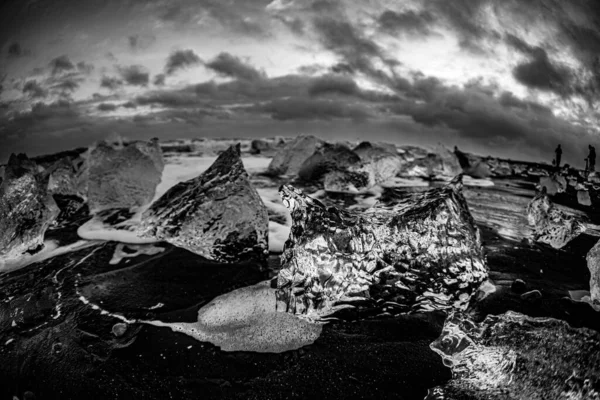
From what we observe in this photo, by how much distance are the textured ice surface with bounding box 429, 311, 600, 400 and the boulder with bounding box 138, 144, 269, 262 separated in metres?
1.61

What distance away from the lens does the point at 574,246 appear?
9.77 ft

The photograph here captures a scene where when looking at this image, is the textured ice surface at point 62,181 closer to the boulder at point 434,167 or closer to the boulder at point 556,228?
the boulder at point 556,228

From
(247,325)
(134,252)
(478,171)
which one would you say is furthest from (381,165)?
(247,325)

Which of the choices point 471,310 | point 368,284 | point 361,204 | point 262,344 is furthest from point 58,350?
point 361,204

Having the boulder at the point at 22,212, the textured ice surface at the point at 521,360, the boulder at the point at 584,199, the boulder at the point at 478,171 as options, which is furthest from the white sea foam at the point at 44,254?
the boulder at the point at 478,171

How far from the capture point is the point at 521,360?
1280 millimetres

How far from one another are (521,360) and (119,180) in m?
4.63

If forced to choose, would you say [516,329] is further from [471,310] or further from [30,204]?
[30,204]

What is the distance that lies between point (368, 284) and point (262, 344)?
26.7 inches

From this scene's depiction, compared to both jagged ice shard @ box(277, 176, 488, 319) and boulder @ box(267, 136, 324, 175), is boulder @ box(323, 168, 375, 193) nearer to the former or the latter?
boulder @ box(267, 136, 324, 175)

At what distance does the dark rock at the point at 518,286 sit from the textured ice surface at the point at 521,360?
0.79 metres

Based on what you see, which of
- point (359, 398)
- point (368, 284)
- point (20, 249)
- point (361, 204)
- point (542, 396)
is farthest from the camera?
point (361, 204)

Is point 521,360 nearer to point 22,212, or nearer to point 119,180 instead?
point 22,212

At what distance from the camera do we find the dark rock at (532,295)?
2018mm
